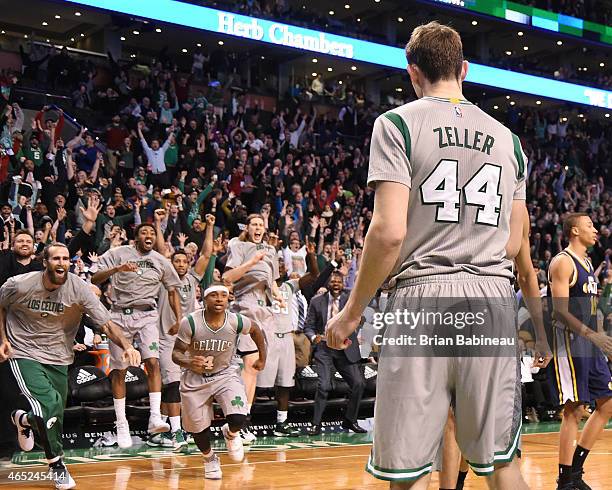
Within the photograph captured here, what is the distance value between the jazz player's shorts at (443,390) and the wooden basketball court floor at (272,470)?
4035mm

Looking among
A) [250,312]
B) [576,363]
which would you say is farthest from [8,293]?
[576,363]

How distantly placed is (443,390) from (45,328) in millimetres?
4796

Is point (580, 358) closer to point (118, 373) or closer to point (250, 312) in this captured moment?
point (250, 312)

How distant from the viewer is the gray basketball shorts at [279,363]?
10.1 m

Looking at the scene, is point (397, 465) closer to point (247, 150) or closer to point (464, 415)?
point (464, 415)

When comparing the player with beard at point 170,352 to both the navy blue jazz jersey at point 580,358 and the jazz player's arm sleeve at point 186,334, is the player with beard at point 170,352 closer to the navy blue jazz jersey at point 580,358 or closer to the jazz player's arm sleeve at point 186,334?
the jazz player's arm sleeve at point 186,334

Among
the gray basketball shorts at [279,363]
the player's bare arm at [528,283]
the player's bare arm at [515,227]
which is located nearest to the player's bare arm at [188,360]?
the gray basketball shorts at [279,363]

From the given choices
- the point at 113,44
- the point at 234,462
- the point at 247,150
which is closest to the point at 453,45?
the point at 234,462

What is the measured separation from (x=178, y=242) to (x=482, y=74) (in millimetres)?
16057

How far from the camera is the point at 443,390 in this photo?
10.1ft

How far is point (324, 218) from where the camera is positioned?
55.7 ft

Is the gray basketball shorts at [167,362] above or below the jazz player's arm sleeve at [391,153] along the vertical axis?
below

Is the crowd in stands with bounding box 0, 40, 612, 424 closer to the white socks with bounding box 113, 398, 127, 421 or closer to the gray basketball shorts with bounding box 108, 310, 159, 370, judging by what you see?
the gray basketball shorts with bounding box 108, 310, 159, 370

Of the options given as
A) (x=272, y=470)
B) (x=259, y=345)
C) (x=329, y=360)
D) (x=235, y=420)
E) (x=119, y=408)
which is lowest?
(x=272, y=470)
